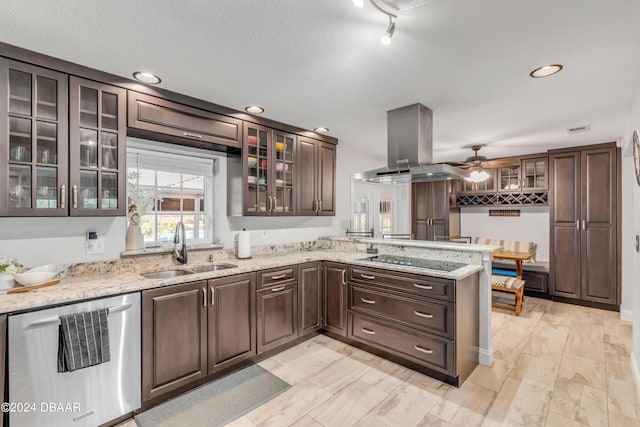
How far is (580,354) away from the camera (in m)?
2.98

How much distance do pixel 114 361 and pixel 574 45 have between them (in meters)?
3.55

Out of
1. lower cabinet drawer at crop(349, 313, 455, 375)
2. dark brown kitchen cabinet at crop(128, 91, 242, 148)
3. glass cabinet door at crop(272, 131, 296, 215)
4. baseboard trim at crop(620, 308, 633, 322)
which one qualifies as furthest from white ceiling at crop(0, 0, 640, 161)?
baseboard trim at crop(620, 308, 633, 322)

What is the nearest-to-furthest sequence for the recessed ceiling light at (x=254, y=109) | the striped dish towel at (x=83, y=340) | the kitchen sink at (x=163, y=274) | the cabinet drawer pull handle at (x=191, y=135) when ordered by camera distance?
the striped dish towel at (x=83, y=340) → the kitchen sink at (x=163, y=274) → the cabinet drawer pull handle at (x=191, y=135) → the recessed ceiling light at (x=254, y=109)

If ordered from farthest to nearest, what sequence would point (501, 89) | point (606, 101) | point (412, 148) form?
point (412, 148) < point (606, 101) < point (501, 89)

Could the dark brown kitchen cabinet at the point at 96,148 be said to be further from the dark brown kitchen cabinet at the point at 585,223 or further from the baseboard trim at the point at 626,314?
the baseboard trim at the point at 626,314

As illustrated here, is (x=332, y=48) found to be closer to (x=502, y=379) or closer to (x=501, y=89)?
(x=501, y=89)

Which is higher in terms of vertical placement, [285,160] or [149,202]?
[285,160]

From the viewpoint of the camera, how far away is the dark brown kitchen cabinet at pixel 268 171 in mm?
3236

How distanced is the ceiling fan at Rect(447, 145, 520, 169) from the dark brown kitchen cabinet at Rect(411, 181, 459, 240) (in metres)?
0.63

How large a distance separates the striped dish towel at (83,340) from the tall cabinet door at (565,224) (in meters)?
5.74

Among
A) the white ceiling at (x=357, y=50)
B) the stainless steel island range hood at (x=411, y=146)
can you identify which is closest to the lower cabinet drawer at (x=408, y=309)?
the stainless steel island range hood at (x=411, y=146)

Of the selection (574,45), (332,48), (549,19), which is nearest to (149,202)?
(332,48)

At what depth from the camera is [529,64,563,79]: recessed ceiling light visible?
2.10 m

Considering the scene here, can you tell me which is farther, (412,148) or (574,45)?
(412,148)
